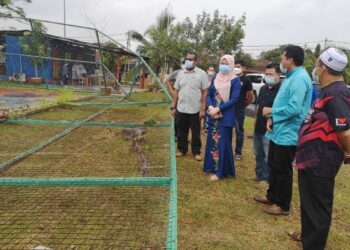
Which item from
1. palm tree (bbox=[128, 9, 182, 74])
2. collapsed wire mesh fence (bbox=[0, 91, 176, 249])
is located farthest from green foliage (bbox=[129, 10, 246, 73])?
collapsed wire mesh fence (bbox=[0, 91, 176, 249])

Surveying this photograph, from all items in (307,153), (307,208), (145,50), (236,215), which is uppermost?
(145,50)

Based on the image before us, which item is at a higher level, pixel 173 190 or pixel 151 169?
pixel 173 190

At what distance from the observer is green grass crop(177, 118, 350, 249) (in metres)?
2.82

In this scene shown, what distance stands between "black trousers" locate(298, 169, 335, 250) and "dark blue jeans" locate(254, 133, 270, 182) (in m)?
1.50

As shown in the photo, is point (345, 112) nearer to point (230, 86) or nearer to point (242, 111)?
point (230, 86)

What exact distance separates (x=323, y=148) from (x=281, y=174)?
0.90m

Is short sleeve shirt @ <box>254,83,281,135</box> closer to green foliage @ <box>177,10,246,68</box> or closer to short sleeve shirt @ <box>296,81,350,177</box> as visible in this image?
short sleeve shirt @ <box>296,81,350,177</box>

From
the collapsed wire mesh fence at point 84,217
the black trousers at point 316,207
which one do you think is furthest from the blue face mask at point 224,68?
the black trousers at point 316,207

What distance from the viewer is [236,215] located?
3.30 meters

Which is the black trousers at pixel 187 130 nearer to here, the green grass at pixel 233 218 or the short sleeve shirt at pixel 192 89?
the short sleeve shirt at pixel 192 89

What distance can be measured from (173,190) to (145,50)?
19241 millimetres

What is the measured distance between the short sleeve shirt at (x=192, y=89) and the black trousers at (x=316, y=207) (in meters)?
2.55

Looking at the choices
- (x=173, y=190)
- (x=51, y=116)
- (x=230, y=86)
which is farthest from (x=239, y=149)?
(x=51, y=116)

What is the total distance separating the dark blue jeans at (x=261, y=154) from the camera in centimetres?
408
